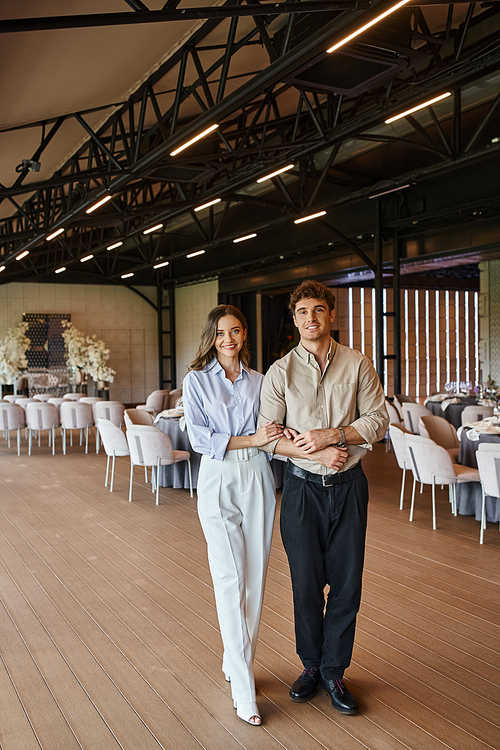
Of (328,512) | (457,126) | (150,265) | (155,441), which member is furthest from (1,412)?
(328,512)

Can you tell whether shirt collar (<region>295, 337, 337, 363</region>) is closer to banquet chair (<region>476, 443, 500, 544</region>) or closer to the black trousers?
the black trousers

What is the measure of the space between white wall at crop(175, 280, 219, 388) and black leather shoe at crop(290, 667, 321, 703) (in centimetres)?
1686

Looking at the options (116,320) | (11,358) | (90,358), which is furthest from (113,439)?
(116,320)

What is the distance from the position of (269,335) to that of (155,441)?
14.0 metres

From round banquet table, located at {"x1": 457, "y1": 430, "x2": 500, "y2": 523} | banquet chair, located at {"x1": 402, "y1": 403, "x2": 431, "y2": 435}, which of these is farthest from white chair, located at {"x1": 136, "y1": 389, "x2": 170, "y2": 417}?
round banquet table, located at {"x1": 457, "y1": 430, "x2": 500, "y2": 523}

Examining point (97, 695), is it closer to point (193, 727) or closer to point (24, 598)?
point (193, 727)

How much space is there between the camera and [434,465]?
5715 mm

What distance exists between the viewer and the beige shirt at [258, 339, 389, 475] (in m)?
2.67

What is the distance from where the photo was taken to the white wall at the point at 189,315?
19.8m

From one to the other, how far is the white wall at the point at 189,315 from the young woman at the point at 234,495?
54.6 ft

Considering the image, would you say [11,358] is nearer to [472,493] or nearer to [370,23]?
[472,493]

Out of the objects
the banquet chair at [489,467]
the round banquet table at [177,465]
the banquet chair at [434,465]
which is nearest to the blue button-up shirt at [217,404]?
the banquet chair at [489,467]

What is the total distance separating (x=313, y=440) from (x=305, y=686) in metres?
1.26

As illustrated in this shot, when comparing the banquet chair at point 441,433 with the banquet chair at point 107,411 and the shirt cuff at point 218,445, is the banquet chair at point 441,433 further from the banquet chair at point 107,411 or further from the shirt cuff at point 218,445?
the banquet chair at point 107,411
